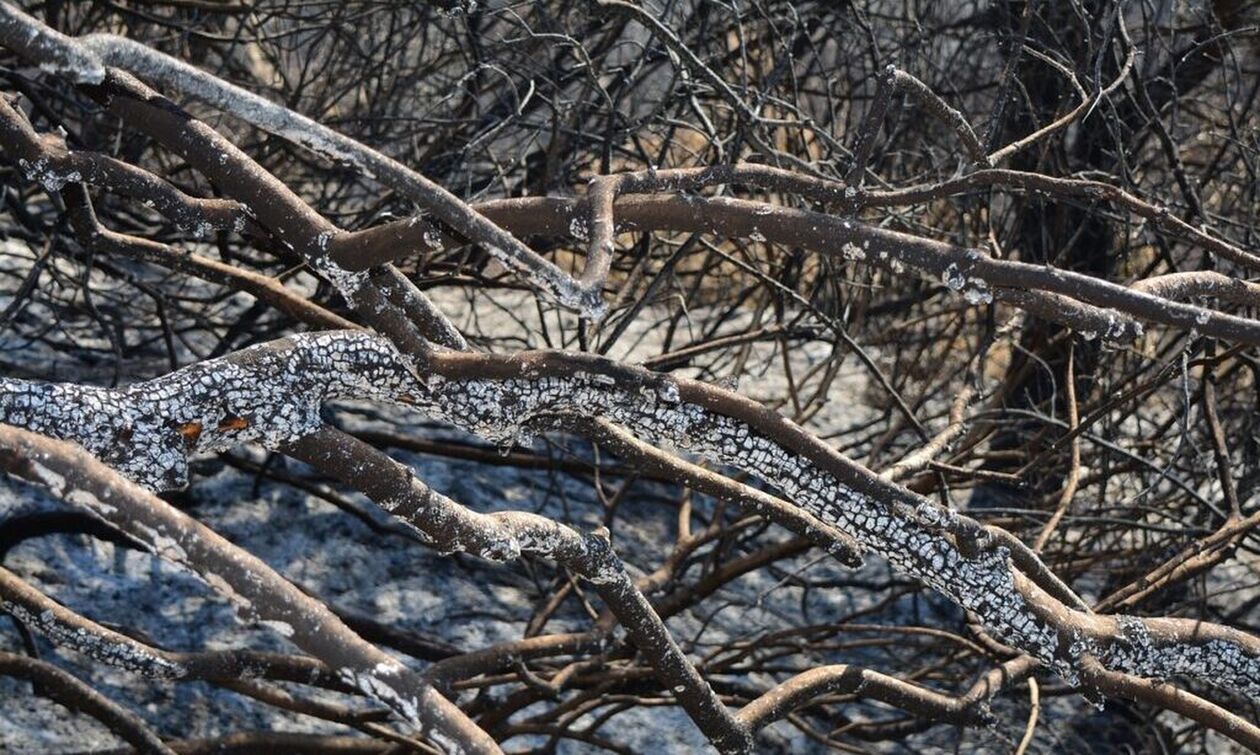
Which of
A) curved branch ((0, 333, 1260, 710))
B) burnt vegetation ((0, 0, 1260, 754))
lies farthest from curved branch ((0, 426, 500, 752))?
curved branch ((0, 333, 1260, 710))

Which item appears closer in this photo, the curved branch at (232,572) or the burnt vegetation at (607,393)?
the curved branch at (232,572)

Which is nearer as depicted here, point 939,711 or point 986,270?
point 986,270

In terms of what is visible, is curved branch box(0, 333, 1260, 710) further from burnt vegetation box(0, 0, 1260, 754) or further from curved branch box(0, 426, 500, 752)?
curved branch box(0, 426, 500, 752)

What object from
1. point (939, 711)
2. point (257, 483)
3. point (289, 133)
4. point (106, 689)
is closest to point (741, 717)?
point (939, 711)

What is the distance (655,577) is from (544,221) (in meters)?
1.57

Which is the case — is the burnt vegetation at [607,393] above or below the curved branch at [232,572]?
above

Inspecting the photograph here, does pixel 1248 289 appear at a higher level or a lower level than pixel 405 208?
lower

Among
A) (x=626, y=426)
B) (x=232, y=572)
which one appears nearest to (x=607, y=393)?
(x=626, y=426)

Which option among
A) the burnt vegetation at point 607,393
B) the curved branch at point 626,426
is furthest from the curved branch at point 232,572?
the curved branch at point 626,426

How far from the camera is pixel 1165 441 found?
13.7 ft

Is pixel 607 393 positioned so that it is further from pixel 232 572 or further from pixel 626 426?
pixel 232 572

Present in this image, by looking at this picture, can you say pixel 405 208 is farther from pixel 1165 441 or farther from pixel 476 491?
pixel 1165 441

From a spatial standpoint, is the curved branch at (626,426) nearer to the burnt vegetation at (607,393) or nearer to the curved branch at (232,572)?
the burnt vegetation at (607,393)

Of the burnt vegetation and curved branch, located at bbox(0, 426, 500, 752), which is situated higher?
the burnt vegetation
